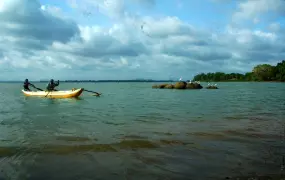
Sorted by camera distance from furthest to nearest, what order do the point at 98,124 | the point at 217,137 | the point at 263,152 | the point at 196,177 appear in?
the point at 98,124 → the point at 217,137 → the point at 263,152 → the point at 196,177

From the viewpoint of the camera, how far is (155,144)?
10.1 meters

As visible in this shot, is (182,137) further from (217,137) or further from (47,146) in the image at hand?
(47,146)

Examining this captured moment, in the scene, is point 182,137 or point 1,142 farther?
point 182,137

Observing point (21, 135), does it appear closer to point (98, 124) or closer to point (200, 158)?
point (98, 124)

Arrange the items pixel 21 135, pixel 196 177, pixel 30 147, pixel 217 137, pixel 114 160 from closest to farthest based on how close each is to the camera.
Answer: pixel 196 177 → pixel 114 160 → pixel 30 147 → pixel 217 137 → pixel 21 135

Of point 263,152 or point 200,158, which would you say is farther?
point 263,152

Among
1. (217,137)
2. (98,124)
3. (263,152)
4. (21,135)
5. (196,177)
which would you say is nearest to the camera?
(196,177)

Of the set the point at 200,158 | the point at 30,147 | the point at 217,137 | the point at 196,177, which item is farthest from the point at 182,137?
the point at 30,147

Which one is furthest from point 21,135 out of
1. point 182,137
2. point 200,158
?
point 200,158

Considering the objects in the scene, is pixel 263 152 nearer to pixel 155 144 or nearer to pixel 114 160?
pixel 155 144

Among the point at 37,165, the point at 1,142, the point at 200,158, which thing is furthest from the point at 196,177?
the point at 1,142

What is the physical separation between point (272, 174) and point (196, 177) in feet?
6.11

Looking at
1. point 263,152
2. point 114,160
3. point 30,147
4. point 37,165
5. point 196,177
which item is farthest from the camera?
point 30,147

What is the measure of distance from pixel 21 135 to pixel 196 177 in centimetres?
857
